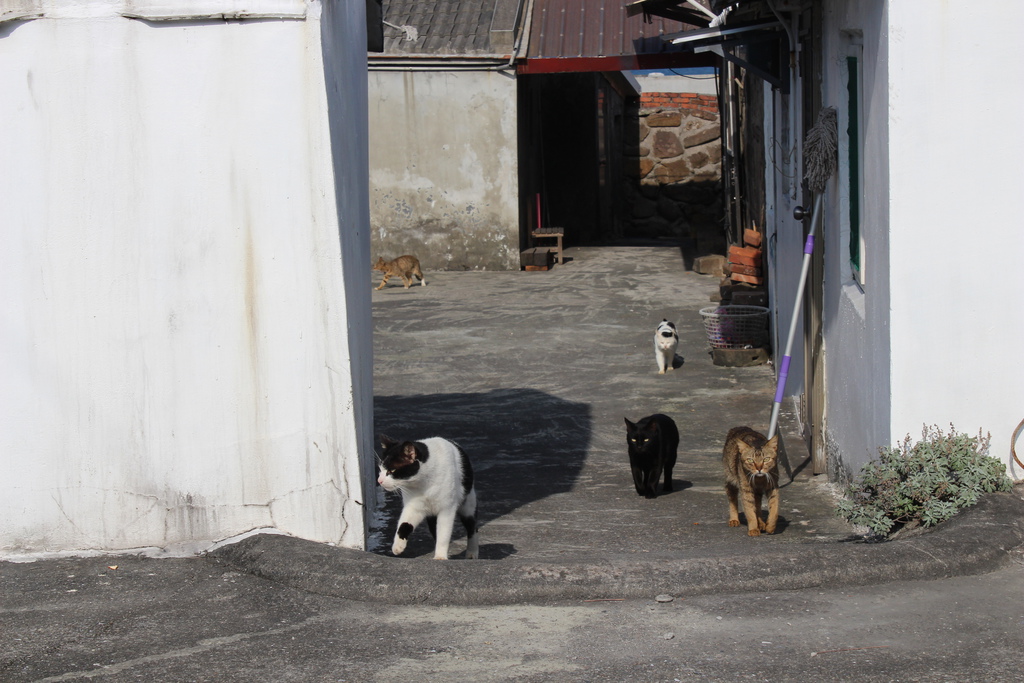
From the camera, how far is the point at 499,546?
17.9ft

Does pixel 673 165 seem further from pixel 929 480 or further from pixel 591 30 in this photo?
pixel 929 480

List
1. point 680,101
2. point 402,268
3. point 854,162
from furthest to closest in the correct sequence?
1. point 680,101
2. point 402,268
3. point 854,162

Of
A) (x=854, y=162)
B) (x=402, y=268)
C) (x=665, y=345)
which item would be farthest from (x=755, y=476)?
(x=402, y=268)

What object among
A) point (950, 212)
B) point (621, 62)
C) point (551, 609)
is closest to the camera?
point (551, 609)

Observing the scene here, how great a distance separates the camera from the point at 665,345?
10.1 meters

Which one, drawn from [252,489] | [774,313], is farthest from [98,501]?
[774,313]

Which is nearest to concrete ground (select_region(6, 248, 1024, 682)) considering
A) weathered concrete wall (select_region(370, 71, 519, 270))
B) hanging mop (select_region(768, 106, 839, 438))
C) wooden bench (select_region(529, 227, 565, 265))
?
hanging mop (select_region(768, 106, 839, 438))

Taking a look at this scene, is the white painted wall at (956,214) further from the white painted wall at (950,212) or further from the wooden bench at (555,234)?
the wooden bench at (555,234)

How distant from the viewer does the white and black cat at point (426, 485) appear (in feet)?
15.4

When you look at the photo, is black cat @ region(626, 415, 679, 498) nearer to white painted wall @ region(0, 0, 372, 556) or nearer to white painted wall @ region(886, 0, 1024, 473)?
white painted wall @ region(886, 0, 1024, 473)

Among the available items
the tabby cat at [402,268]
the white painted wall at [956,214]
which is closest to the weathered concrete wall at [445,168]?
the tabby cat at [402,268]

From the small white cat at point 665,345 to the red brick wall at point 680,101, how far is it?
13.5m

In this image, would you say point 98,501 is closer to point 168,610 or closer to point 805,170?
point 168,610

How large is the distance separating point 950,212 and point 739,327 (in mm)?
6051
